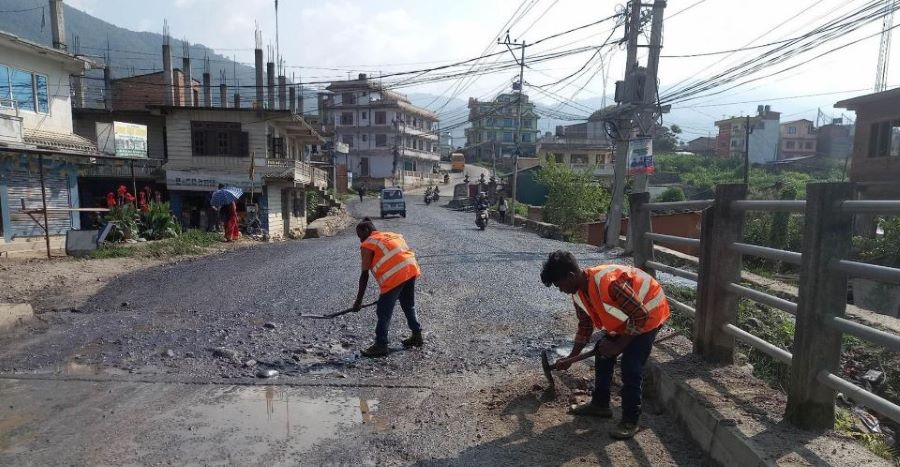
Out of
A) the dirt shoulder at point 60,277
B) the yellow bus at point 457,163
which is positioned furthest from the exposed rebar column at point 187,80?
the yellow bus at point 457,163

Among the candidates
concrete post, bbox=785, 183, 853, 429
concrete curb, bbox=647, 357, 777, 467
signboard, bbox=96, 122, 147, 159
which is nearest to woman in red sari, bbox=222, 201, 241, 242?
signboard, bbox=96, 122, 147, 159

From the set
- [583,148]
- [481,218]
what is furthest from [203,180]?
[583,148]

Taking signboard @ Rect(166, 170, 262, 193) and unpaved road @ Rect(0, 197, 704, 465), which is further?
signboard @ Rect(166, 170, 262, 193)

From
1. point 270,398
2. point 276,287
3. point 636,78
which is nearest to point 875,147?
point 636,78

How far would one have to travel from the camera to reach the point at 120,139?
2036 centimetres

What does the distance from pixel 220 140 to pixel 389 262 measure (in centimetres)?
→ 2210

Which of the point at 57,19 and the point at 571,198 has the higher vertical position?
the point at 57,19

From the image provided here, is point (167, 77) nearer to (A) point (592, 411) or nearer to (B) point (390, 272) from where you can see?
(B) point (390, 272)

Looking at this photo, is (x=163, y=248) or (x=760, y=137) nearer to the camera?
(x=163, y=248)

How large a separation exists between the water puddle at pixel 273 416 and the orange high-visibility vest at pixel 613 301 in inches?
66.2

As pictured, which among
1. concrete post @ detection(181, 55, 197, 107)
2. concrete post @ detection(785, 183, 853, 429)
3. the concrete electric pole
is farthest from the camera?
concrete post @ detection(181, 55, 197, 107)

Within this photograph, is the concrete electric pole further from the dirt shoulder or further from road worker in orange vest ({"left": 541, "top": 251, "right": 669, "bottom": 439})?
road worker in orange vest ({"left": 541, "top": 251, "right": 669, "bottom": 439})

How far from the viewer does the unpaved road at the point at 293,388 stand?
3338mm

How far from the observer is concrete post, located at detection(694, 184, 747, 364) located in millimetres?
A: 3803
